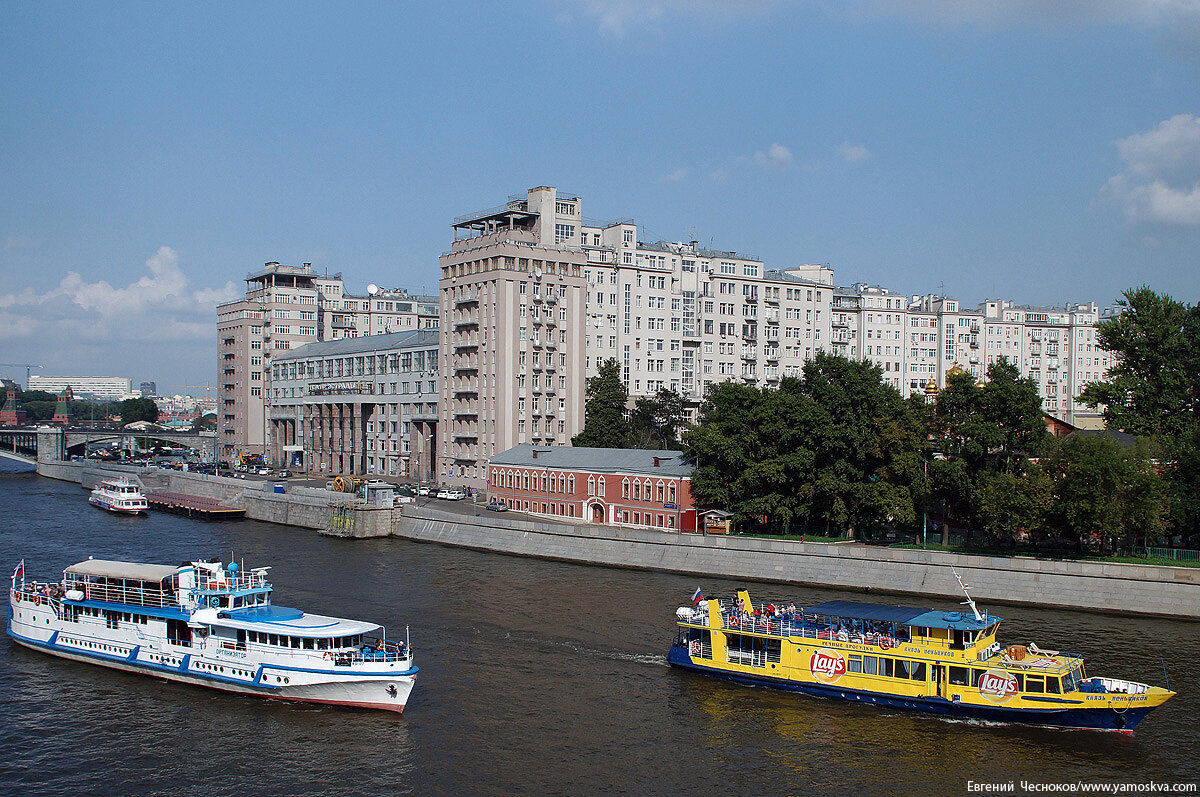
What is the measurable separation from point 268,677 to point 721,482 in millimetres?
45502

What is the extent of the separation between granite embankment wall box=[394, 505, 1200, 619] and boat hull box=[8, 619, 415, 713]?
111ft

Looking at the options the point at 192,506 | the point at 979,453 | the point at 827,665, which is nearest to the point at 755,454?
the point at 979,453

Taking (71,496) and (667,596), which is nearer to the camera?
(667,596)

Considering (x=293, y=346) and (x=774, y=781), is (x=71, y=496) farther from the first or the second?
(x=774, y=781)

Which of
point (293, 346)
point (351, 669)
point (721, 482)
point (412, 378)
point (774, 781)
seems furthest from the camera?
point (293, 346)

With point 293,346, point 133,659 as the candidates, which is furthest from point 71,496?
point 133,659

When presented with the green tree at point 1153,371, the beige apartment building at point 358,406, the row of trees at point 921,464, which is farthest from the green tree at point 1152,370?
the beige apartment building at point 358,406

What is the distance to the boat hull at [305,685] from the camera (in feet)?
136

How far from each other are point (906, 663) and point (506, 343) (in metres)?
71.3

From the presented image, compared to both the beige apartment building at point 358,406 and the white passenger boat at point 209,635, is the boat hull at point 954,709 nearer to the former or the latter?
the white passenger boat at point 209,635

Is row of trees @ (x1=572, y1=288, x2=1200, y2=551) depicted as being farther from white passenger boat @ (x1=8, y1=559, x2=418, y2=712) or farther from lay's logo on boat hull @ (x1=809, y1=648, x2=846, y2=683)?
white passenger boat @ (x1=8, y1=559, x2=418, y2=712)

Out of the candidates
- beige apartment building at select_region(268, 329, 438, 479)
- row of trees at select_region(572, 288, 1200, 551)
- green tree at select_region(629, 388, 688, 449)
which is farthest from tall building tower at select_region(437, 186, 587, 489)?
row of trees at select_region(572, 288, 1200, 551)

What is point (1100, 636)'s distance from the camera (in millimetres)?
51938

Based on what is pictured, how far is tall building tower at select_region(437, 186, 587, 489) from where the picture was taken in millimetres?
107688
